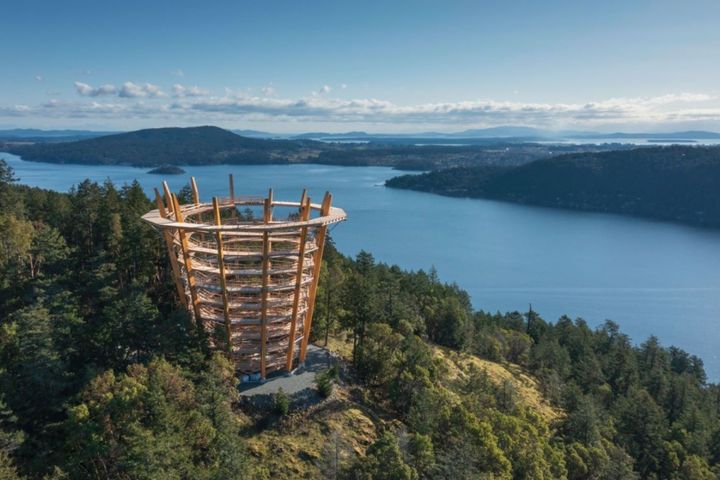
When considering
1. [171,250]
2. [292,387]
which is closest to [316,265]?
[292,387]

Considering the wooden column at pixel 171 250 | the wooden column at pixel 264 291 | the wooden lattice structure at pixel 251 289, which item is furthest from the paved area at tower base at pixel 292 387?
the wooden column at pixel 171 250

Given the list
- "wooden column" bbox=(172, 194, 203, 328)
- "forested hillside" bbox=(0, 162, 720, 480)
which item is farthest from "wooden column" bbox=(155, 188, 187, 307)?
"forested hillside" bbox=(0, 162, 720, 480)

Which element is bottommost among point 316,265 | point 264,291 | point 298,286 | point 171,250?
point 298,286

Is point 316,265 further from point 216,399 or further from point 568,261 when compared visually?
point 568,261

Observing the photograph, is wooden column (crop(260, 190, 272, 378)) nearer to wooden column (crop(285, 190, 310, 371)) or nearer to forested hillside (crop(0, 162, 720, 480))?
wooden column (crop(285, 190, 310, 371))

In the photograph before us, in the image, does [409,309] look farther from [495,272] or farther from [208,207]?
[495,272]

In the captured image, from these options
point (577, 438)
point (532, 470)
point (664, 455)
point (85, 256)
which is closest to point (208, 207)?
point (85, 256)

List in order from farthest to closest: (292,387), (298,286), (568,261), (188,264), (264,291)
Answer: (568,261) < (292,387) < (298,286) < (188,264) < (264,291)
